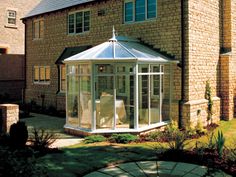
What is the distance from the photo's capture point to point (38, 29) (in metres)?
23.1

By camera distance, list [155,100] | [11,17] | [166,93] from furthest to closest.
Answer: [11,17] → [166,93] → [155,100]

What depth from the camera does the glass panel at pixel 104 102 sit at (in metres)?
12.6

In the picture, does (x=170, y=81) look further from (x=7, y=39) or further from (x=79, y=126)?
(x=7, y=39)

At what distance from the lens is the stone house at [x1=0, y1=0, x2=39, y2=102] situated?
27141mm

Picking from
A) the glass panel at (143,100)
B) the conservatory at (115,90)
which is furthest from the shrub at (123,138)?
the glass panel at (143,100)

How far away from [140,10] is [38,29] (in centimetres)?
1027

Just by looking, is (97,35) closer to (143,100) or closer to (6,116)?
(143,100)

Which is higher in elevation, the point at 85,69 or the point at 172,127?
the point at 85,69

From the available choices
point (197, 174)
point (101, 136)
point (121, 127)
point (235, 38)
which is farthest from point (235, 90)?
point (197, 174)

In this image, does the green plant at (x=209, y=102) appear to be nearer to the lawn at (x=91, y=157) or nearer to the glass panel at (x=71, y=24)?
the lawn at (x=91, y=157)

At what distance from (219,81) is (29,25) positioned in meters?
15.2

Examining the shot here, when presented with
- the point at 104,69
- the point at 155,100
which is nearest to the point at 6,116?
the point at 104,69

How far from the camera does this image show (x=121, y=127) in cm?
1277

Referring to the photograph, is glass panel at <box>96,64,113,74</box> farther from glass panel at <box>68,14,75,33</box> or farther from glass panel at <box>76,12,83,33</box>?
glass panel at <box>68,14,75,33</box>
